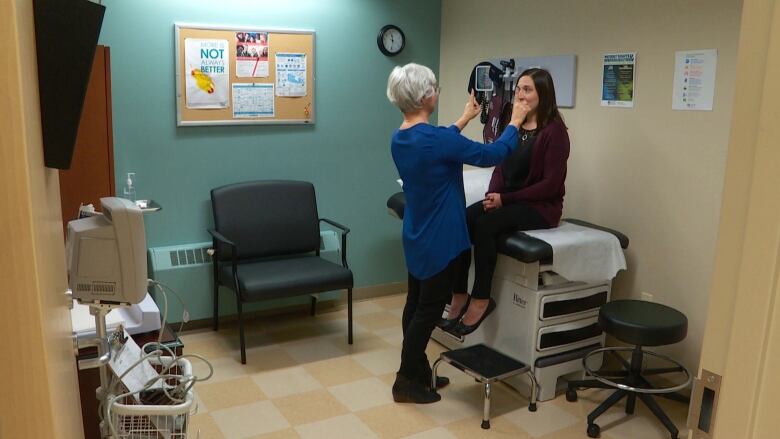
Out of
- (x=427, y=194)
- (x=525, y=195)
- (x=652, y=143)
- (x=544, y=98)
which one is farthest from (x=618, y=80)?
(x=427, y=194)

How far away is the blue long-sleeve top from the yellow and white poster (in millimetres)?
1504

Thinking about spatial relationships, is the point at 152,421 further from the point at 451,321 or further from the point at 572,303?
the point at 572,303

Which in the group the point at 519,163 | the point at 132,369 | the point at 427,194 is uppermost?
the point at 519,163

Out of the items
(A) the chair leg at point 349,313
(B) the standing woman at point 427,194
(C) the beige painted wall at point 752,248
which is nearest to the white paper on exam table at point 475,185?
(B) the standing woman at point 427,194

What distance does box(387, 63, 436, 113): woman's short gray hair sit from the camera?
291 cm

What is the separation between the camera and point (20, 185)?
0.70 m

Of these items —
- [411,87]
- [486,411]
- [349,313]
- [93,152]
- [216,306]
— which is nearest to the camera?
[93,152]

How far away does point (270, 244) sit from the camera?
13.4 feet

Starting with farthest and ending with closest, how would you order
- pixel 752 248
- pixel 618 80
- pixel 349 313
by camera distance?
pixel 349 313, pixel 618 80, pixel 752 248

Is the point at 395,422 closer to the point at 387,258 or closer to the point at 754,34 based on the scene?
the point at 387,258

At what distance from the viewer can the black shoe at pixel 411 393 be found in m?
3.25

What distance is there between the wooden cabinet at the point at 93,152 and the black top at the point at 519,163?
191 cm

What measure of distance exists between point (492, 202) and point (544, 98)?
0.58 m

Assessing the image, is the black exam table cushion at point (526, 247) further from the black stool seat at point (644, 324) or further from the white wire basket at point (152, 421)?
the white wire basket at point (152, 421)
